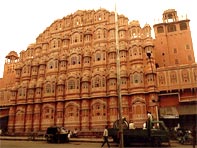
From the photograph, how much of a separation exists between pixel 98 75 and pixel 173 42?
49.3ft

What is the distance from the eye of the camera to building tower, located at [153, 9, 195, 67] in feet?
120

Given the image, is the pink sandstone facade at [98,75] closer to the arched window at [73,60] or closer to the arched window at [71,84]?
the arched window at [73,60]

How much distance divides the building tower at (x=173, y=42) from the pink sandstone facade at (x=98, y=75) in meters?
0.16

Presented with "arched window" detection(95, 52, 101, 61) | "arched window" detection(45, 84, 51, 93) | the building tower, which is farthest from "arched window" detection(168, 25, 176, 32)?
"arched window" detection(45, 84, 51, 93)

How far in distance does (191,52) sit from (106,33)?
1494 centimetres

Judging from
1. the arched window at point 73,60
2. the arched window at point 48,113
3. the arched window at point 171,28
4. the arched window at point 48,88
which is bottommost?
the arched window at point 48,113

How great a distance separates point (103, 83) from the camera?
3394 cm

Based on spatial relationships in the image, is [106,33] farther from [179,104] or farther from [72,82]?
[179,104]

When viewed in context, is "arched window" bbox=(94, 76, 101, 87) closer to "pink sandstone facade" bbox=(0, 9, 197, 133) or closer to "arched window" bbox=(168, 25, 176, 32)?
"pink sandstone facade" bbox=(0, 9, 197, 133)

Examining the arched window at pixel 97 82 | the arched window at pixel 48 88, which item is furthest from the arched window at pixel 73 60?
the arched window at pixel 48 88

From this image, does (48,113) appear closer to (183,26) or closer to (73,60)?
(73,60)

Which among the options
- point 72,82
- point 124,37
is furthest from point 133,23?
point 72,82

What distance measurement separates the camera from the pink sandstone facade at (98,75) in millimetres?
30906

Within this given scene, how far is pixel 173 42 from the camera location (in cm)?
3794
